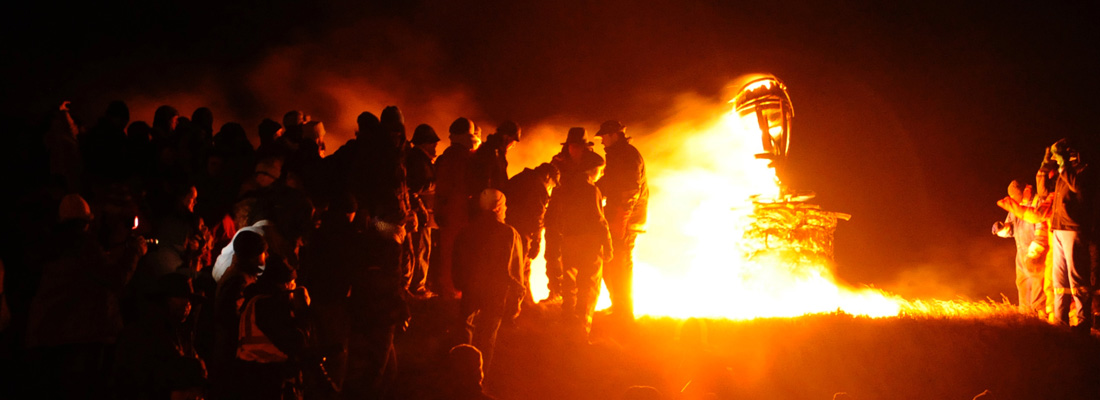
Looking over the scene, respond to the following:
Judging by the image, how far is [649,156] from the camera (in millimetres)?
15258

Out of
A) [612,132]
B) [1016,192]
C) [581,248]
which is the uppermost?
[1016,192]

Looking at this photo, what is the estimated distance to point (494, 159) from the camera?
25.5 feet

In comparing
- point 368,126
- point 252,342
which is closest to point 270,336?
point 252,342

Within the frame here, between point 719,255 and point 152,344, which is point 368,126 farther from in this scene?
point 719,255

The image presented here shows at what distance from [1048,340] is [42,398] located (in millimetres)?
10475

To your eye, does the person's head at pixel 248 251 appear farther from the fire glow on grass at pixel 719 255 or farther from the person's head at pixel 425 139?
the fire glow on grass at pixel 719 255

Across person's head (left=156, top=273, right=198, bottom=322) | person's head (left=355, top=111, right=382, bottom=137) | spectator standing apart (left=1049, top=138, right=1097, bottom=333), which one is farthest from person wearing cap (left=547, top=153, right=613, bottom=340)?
spectator standing apart (left=1049, top=138, right=1097, bottom=333)

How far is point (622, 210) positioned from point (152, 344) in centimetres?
497

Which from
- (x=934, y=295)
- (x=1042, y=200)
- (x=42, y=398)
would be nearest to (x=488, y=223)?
(x=42, y=398)

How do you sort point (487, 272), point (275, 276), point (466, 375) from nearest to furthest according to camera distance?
point (466, 375)
point (275, 276)
point (487, 272)

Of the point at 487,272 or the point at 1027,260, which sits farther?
the point at 1027,260

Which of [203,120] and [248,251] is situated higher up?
[203,120]

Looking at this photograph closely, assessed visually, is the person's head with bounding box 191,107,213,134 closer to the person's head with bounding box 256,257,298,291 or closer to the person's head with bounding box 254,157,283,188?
the person's head with bounding box 254,157,283,188

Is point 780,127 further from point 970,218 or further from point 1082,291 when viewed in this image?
point 970,218
